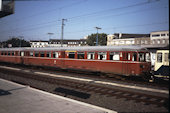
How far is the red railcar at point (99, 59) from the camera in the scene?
43.9 feet

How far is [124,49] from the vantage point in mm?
13672

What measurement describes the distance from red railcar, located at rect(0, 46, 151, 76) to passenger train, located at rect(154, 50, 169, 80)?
58.1 inches

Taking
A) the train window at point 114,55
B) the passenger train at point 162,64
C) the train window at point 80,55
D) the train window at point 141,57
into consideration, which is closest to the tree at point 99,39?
the train window at point 80,55

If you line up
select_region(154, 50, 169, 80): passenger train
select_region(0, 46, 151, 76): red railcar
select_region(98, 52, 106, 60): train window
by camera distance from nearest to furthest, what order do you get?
select_region(0, 46, 151, 76): red railcar → select_region(154, 50, 169, 80): passenger train → select_region(98, 52, 106, 60): train window

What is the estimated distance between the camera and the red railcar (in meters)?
13.4

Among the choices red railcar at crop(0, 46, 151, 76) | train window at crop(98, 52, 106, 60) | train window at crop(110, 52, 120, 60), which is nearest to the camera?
red railcar at crop(0, 46, 151, 76)

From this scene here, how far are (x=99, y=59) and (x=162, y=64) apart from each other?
6749 millimetres

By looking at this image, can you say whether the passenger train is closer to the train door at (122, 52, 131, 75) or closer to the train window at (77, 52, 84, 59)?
the train door at (122, 52, 131, 75)

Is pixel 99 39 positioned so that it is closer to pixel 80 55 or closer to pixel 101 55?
pixel 80 55

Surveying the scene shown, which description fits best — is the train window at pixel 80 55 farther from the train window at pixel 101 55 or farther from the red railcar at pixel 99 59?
the train window at pixel 101 55

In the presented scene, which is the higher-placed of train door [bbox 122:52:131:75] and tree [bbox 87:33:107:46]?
tree [bbox 87:33:107:46]

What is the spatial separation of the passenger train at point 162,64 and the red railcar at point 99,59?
1.48m

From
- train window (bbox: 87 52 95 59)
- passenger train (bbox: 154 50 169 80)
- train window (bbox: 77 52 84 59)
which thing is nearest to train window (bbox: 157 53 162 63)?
passenger train (bbox: 154 50 169 80)

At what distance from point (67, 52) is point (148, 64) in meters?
9.35
